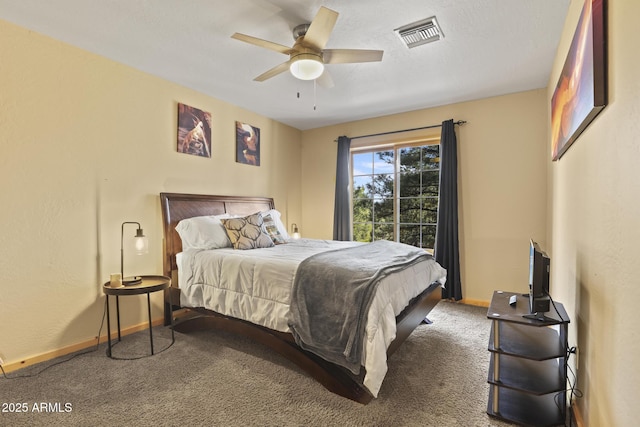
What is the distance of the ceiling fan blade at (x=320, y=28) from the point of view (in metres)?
1.82

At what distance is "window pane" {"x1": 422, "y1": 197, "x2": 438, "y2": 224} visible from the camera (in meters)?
4.29

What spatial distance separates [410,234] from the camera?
4500 millimetres

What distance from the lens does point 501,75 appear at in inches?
127

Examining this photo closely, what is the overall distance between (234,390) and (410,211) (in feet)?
10.8

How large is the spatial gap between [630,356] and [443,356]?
5.24 ft

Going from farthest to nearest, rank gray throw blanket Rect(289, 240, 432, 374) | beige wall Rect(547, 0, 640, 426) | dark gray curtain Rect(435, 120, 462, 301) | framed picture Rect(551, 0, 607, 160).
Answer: dark gray curtain Rect(435, 120, 462, 301)
gray throw blanket Rect(289, 240, 432, 374)
framed picture Rect(551, 0, 607, 160)
beige wall Rect(547, 0, 640, 426)

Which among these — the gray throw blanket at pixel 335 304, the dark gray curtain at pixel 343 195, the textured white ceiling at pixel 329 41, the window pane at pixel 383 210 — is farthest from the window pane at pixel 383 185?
the gray throw blanket at pixel 335 304

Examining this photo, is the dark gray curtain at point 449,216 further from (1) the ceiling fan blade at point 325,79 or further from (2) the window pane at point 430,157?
(1) the ceiling fan blade at point 325,79

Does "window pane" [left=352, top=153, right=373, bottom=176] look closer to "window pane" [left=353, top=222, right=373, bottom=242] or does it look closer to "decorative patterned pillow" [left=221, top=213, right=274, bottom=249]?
"window pane" [left=353, top=222, right=373, bottom=242]

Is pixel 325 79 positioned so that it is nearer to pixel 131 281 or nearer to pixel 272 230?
pixel 272 230

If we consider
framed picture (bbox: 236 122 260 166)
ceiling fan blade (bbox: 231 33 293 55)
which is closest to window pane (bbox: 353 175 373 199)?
framed picture (bbox: 236 122 260 166)

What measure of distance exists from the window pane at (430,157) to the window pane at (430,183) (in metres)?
0.08

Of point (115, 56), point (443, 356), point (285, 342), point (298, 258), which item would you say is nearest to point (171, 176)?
point (115, 56)

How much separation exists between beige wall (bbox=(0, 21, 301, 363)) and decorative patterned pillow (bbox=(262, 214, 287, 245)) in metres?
0.96
